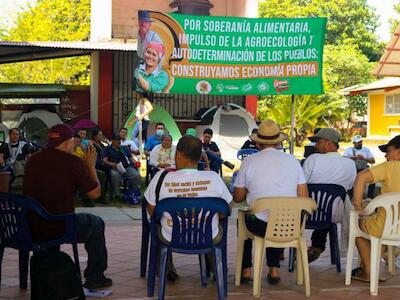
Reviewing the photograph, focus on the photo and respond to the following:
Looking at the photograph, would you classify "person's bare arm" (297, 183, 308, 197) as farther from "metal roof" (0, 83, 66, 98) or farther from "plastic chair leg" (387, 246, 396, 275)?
"metal roof" (0, 83, 66, 98)

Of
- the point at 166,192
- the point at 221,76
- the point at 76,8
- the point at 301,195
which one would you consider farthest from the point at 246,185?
the point at 76,8

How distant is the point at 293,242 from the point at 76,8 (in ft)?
113

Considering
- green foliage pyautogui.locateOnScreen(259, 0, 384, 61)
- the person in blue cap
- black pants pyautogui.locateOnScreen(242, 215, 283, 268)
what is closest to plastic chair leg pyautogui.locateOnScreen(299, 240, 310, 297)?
black pants pyautogui.locateOnScreen(242, 215, 283, 268)

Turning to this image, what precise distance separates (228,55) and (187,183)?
8456mm

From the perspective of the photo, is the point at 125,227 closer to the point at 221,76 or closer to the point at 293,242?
the point at 293,242

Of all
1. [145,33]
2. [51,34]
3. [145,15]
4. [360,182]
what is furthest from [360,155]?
[51,34]

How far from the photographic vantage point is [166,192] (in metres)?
4.84

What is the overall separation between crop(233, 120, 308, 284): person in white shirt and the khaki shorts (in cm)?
59

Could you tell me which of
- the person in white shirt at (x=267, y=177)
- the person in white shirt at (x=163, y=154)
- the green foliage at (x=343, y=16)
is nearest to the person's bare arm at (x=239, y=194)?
the person in white shirt at (x=267, y=177)

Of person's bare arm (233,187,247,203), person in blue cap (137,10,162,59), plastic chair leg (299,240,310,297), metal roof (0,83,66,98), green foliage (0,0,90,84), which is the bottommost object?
plastic chair leg (299,240,310,297)

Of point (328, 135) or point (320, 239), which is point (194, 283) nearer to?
point (320, 239)

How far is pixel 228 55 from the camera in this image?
13.0m

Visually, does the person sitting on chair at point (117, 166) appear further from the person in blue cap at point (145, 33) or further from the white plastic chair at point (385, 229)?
the white plastic chair at point (385, 229)

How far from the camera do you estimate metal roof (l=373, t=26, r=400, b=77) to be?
1034 centimetres
